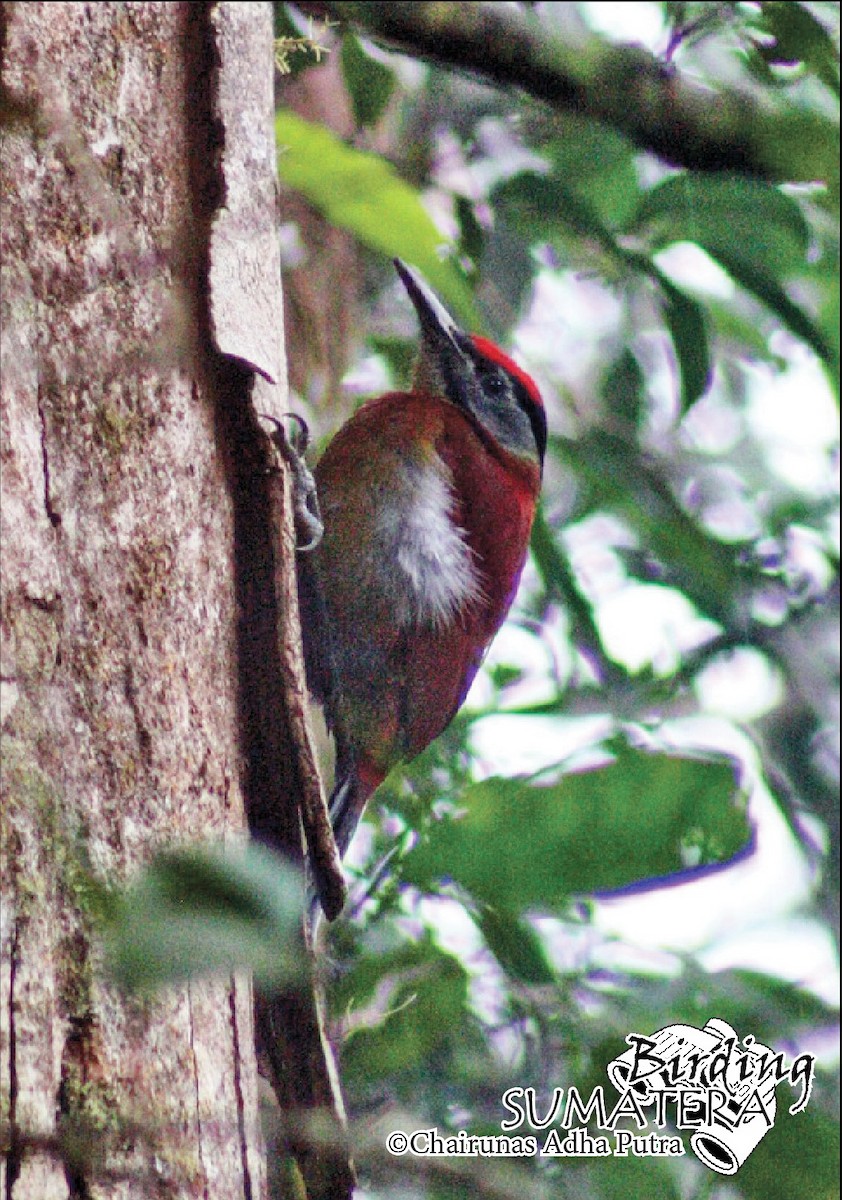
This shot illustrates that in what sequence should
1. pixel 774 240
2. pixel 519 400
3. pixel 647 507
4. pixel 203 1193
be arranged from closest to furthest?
1. pixel 203 1193
2. pixel 774 240
3. pixel 647 507
4. pixel 519 400

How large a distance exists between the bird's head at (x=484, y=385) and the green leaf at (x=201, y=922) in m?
2.41

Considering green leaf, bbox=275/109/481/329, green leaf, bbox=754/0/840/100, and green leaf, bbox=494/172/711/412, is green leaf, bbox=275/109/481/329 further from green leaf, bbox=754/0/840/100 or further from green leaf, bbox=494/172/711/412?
green leaf, bbox=754/0/840/100

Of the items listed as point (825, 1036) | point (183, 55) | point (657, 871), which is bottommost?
point (825, 1036)

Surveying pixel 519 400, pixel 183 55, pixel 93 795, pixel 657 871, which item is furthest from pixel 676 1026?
pixel 519 400

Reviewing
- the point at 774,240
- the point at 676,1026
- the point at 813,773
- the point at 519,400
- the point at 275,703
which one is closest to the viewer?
the point at 275,703

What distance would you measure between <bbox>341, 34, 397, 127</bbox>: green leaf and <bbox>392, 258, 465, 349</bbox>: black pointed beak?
0.64 m

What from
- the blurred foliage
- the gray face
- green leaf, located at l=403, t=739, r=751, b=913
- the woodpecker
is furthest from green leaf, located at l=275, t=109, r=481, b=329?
the gray face

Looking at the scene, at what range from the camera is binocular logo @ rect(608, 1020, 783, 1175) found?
1376 millimetres

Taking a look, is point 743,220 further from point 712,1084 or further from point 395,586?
point 712,1084

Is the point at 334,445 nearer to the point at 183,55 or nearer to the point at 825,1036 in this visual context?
the point at 183,55

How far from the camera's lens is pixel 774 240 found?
6.90ft

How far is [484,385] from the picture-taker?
3.17 metres

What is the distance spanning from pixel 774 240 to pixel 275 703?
1118 mm

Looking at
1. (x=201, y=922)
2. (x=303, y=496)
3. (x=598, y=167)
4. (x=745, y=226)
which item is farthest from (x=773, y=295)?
(x=201, y=922)
